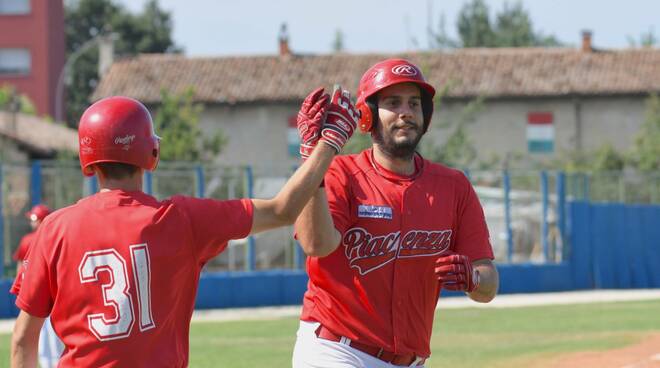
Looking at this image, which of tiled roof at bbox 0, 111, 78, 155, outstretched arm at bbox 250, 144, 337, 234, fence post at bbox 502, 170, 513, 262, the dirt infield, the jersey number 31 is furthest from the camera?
tiled roof at bbox 0, 111, 78, 155

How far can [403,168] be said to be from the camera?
6512 millimetres

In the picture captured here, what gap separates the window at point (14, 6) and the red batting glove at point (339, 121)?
208 ft

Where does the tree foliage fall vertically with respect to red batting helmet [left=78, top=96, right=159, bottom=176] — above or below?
above

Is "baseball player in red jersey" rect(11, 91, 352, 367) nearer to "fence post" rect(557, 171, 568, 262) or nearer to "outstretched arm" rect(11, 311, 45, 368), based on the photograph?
"outstretched arm" rect(11, 311, 45, 368)

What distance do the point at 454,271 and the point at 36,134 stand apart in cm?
4012

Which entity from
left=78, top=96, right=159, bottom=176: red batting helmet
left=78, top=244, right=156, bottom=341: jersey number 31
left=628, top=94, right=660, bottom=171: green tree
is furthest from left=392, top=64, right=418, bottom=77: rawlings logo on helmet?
left=628, top=94, right=660, bottom=171: green tree

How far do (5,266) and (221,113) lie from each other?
3392cm

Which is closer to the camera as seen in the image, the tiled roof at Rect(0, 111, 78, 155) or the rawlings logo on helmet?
the rawlings logo on helmet

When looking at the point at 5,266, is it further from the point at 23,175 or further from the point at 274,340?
the point at 274,340

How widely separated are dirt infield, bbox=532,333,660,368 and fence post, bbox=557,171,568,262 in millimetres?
12451

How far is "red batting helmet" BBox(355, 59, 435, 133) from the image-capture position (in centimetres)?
634

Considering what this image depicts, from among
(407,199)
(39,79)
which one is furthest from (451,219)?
(39,79)

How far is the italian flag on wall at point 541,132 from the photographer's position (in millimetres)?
55281

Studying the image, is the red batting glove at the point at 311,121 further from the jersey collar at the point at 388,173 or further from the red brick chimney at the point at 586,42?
the red brick chimney at the point at 586,42
